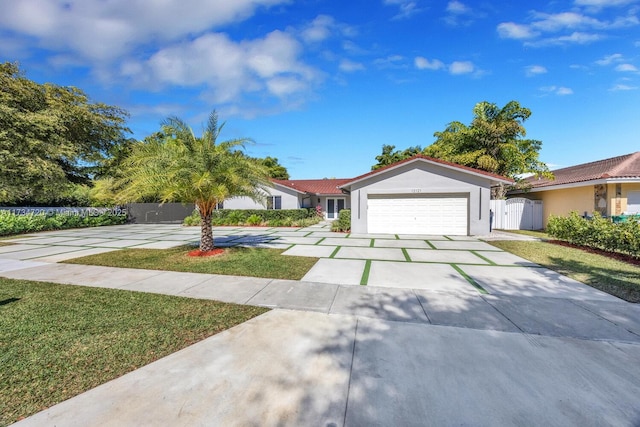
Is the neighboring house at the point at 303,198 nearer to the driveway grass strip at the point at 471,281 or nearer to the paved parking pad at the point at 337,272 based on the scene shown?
the paved parking pad at the point at 337,272

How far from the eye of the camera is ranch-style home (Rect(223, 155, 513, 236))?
1330 centimetres

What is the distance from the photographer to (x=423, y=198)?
14.0 m

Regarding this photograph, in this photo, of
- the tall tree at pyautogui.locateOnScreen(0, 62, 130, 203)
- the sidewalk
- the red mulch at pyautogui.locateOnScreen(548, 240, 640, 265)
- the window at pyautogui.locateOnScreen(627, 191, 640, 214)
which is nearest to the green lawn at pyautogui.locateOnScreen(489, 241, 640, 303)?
the red mulch at pyautogui.locateOnScreen(548, 240, 640, 265)

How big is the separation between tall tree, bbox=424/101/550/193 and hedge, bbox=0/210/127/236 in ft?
89.0

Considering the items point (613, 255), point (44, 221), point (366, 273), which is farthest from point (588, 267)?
point (44, 221)

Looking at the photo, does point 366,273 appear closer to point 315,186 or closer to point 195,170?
point 195,170

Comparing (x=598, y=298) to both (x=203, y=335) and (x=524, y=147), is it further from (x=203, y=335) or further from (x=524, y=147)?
(x=524, y=147)

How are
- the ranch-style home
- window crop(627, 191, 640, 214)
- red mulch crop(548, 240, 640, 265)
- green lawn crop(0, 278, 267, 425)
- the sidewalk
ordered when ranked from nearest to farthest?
the sidewalk < green lawn crop(0, 278, 267, 425) < red mulch crop(548, 240, 640, 265) < window crop(627, 191, 640, 214) < the ranch-style home

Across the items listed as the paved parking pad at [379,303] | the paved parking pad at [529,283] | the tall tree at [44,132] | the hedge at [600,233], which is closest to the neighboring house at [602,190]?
the hedge at [600,233]

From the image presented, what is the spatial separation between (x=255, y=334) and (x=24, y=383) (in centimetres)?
223

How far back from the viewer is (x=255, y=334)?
11.7 feet

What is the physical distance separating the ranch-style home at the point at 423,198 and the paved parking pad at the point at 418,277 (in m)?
6.99

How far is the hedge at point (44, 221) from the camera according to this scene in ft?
51.2

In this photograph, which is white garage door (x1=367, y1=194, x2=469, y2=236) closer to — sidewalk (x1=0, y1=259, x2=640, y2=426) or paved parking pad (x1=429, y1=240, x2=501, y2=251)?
paved parking pad (x1=429, y1=240, x2=501, y2=251)
